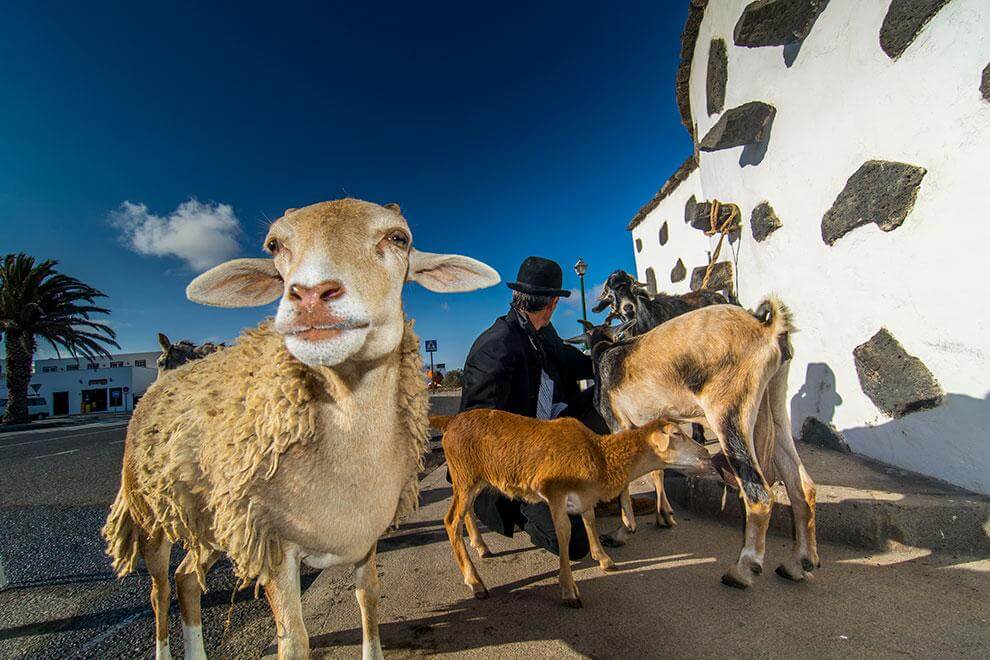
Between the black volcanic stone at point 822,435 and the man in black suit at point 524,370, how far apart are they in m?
2.24

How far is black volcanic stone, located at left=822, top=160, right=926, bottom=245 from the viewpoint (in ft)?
10.7

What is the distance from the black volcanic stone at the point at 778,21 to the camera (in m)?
4.11

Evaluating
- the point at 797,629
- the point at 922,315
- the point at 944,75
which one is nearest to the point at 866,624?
the point at 797,629

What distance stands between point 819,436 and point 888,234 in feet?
7.00

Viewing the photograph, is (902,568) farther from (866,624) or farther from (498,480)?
(498,480)

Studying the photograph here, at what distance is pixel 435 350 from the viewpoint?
27.9 m

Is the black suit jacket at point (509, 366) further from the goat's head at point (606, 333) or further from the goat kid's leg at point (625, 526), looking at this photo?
the goat kid's leg at point (625, 526)

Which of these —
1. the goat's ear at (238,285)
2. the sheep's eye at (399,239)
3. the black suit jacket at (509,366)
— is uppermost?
the sheep's eye at (399,239)

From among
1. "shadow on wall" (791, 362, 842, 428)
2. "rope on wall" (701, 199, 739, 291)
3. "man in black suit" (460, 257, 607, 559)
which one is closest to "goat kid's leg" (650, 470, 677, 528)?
"man in black suit" (460, 257, 607, 559)

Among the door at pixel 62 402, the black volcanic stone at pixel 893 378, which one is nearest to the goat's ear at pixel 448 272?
the black volcanic stone at pixel 893 378

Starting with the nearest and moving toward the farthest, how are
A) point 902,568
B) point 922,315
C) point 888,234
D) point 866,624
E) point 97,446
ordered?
point 866,624, point 902,568, point 922,315, point 888,234, point 97,446

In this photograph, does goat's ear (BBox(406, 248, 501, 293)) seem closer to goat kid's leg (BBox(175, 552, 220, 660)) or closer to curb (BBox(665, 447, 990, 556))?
goat kid's leg (BBox(175, 552, 220, 660))

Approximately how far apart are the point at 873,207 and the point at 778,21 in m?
2.26

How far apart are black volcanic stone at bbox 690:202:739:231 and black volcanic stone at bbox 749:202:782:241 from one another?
1.04ft
